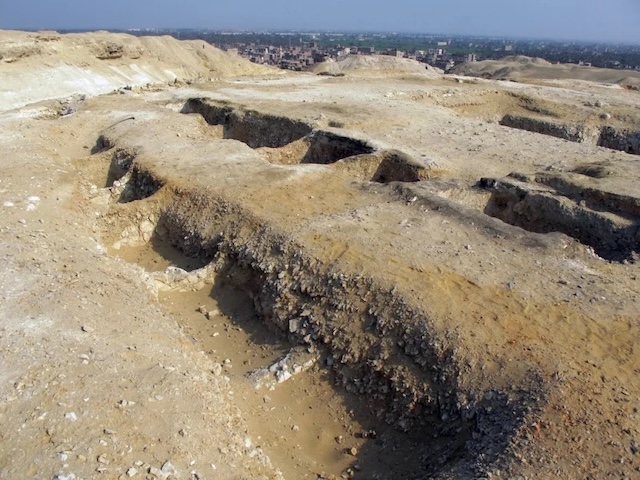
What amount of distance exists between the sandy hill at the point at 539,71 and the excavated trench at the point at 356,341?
4284cm

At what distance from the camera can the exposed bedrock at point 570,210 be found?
9508mm

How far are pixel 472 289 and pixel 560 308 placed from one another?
114cm

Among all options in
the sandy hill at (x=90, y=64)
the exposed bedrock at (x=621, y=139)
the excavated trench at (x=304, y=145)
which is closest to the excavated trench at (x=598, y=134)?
the exposed bedrock at (x=621, y=139)

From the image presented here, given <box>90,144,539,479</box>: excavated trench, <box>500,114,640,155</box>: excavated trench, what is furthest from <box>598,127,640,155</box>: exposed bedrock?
<box>90,144,539,479</box>: excavated trench

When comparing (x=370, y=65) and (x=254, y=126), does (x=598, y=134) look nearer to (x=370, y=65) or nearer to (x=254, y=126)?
(x=254, y=126)

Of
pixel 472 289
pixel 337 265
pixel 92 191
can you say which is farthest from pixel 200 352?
pixel 92 191

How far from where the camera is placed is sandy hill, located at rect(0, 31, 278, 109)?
24438 millimetres

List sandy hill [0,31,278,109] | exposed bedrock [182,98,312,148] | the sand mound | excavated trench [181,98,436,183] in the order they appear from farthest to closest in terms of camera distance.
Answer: the sand mound, sandy hill [0,31,278,109], exposed bedrock [182,98,312,148], excavated trench [181,98,436,183]

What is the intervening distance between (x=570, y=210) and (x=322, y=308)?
18.4 ft

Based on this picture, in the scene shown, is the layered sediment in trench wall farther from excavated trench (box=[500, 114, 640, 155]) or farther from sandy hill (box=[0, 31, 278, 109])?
sandy hill (box=[0, 31, 278, 109])

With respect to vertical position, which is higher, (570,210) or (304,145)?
(570,210)

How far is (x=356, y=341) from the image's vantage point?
23.2 feet

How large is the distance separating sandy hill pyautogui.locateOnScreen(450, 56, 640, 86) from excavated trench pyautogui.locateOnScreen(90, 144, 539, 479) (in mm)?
42839

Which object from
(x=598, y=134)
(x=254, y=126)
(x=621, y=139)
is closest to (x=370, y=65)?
(x=254, y=126)
